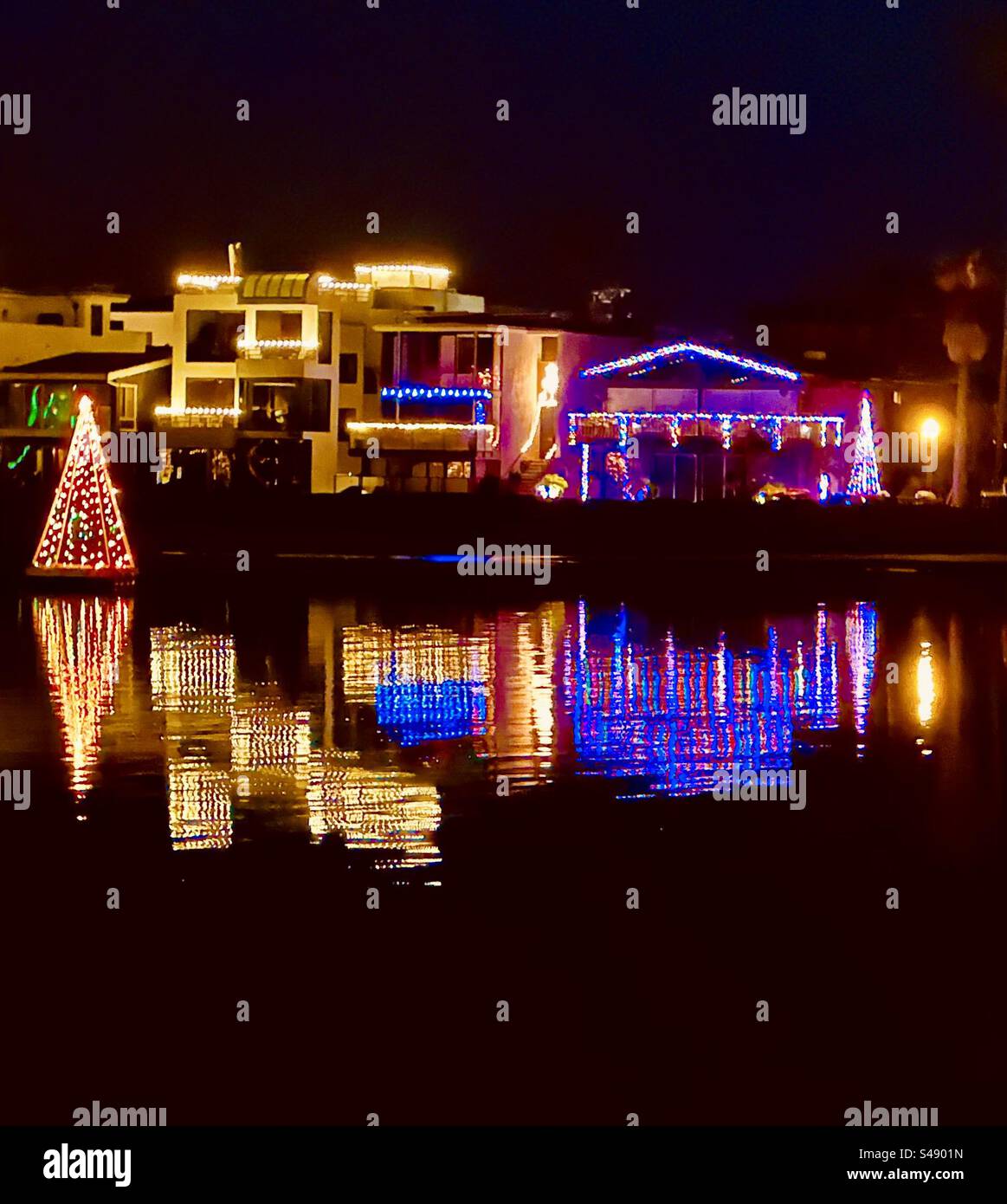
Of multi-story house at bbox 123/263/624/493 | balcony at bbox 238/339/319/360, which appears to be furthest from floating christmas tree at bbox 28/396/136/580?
balcony at bbox 238/339/319/360

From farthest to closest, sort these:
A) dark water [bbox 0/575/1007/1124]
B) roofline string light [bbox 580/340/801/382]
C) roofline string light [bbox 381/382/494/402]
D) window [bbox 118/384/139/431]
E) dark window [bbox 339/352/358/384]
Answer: window [bbox 118/384/139/431], dark window [bbox 339/352/358/384], roofline string light [bbox 381/382/494/402], roofline string light [bbox 580/340/801/382], dark water [bbox 0/575/1007/1124]

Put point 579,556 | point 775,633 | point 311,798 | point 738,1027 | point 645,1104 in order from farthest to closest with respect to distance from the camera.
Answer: point 579,556
point 775,633
point 311,798
point 738,1027
point 645,1104

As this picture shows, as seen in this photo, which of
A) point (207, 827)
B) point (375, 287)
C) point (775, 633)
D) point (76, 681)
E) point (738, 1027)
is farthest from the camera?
point (375, 287)

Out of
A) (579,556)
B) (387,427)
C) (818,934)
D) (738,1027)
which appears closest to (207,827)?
(818,934)

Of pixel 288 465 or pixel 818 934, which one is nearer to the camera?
pixel 818 934

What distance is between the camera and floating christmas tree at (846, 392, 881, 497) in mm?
60750

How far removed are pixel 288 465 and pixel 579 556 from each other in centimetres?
2904

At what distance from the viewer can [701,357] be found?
216 ft

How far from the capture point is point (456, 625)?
25.7m

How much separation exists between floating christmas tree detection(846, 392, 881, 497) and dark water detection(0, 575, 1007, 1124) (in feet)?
131

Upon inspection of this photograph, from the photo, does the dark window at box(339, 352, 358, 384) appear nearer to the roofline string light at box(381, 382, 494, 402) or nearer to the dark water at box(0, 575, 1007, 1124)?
the roofline string light at box(381, 382, 494, 402)

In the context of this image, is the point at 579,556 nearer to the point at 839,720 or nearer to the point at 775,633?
the point at 775,633

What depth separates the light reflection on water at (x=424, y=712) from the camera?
542 inches

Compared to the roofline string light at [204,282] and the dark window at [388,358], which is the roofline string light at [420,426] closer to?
the dark window at [388,358]
